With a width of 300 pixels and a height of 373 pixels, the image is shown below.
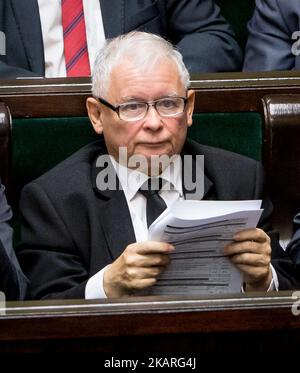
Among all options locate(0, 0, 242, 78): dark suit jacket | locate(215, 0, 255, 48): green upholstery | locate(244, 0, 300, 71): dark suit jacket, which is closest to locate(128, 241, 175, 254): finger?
locate(0, 0, 242, 78): dark suit jacket

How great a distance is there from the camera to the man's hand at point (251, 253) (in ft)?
3.77

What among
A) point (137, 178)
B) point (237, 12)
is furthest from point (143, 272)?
point (237, 12)

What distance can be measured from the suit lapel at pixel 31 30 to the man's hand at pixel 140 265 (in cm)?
61

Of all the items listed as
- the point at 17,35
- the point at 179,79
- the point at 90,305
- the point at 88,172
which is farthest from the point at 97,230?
the point at 17,35

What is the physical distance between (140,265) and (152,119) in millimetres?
243

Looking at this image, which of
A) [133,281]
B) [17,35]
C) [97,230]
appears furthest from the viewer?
[17,35]

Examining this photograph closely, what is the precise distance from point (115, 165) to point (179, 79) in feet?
0.48

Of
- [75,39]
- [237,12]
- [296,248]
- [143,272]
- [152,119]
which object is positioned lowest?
[143,272]

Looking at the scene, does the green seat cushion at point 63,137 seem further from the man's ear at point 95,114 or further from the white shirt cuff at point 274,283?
the white shirt cuff at point 274,283

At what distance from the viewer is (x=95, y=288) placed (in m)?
1.21

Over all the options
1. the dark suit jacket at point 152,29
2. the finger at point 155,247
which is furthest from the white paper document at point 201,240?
the dark suit jacket at point 152,29

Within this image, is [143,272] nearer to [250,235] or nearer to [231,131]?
[250,235]

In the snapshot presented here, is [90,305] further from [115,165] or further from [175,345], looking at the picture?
[115,165]

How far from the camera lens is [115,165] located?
4.41 feet
